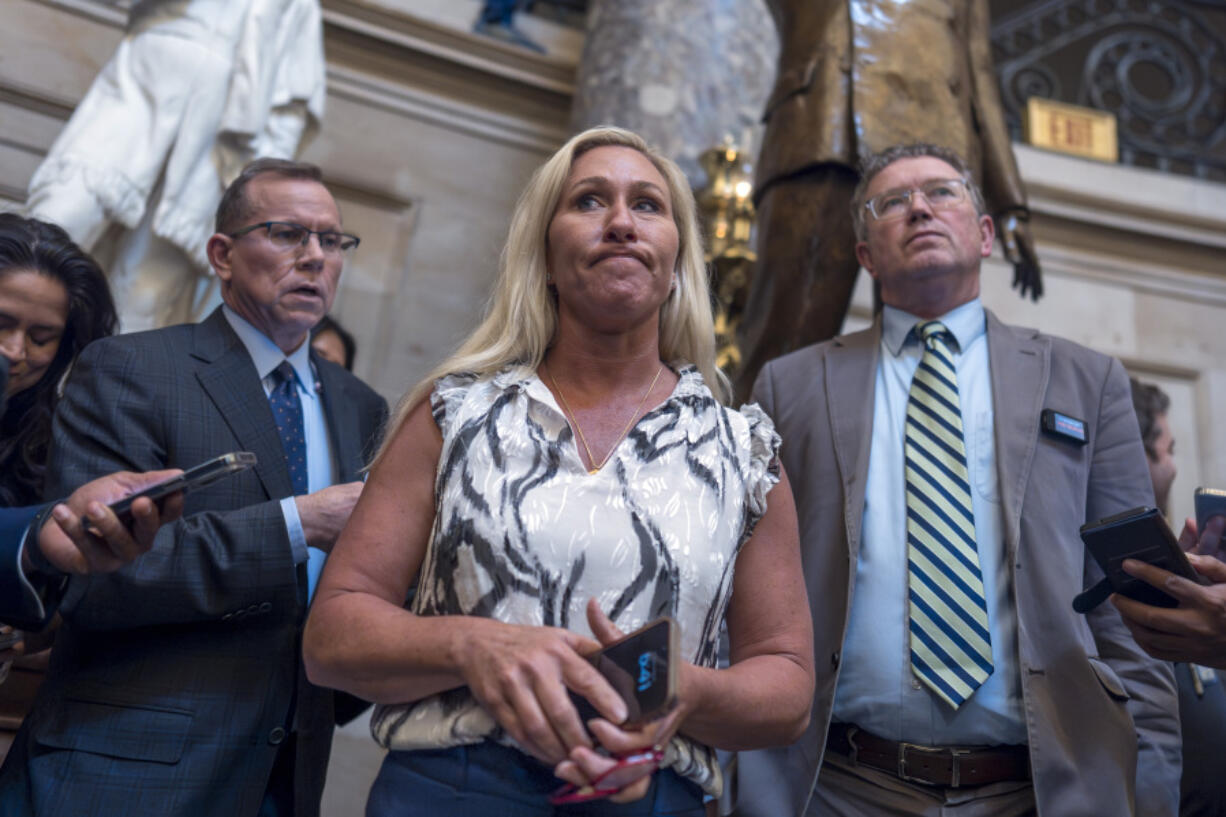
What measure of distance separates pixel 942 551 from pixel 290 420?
1219 mm

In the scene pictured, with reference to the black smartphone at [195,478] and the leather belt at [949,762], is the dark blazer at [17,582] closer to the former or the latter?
the black smartphone at [195,478]

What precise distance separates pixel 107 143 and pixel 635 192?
7.72 feet

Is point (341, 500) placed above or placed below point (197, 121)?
below

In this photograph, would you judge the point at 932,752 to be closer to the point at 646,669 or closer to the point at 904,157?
the point at 646,669

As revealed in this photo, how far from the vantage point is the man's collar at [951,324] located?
236 centimetres

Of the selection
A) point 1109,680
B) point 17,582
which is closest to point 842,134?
point 1109,680

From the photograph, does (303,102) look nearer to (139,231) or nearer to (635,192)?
(139,231)

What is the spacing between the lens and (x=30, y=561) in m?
1.66

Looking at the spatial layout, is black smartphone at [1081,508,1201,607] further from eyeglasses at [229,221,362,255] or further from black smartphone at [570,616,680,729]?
eyeglasses at [229,221,362,255]

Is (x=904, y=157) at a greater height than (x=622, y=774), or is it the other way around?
(x=904, y=157)

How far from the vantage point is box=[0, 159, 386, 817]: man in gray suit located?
1.70 meters

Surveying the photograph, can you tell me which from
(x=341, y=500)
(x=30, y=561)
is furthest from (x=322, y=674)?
(x=30, y=561)

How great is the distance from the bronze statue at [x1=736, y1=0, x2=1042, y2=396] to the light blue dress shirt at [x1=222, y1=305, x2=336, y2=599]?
4.59 ft

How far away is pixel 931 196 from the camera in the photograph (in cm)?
246
